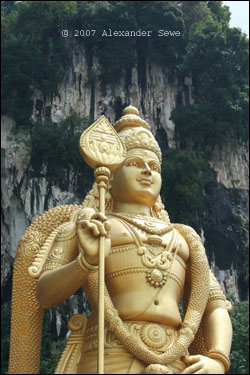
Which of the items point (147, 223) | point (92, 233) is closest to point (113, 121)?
point (147, 223)

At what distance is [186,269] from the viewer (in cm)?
382

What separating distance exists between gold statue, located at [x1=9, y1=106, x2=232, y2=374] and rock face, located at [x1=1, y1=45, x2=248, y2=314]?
11667mm

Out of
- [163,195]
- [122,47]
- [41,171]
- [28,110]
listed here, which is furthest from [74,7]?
[163,195]

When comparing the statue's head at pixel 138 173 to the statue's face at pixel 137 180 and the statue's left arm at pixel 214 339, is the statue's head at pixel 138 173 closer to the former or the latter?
the statue's face at pixel 137 180

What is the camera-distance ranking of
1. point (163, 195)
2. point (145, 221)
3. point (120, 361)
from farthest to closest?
1. point (163, 195)
2. point (145, 221)
3. point (120, 361)

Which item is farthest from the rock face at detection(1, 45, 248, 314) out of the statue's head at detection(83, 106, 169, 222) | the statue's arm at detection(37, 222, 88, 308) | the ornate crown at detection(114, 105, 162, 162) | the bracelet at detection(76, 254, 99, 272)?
the bracelet at detection(76, 254, 99, 272)

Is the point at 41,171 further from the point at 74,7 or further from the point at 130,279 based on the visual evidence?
the point at 130,279

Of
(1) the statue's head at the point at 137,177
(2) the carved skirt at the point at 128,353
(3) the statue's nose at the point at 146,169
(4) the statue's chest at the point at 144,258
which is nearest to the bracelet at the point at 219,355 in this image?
(2) the carved skirt at the point at 128,353

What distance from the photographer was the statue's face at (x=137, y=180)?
12.9 ft

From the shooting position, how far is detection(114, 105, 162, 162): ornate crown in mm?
4102

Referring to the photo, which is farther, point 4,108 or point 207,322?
point 4,108

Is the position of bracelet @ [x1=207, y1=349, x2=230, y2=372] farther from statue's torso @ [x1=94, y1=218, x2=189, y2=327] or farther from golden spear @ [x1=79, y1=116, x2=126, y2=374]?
golden spear @ [x1=79, y1=116, x2=126, y2=374]

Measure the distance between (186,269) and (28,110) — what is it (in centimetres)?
1477

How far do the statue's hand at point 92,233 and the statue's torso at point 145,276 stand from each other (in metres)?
0.54
